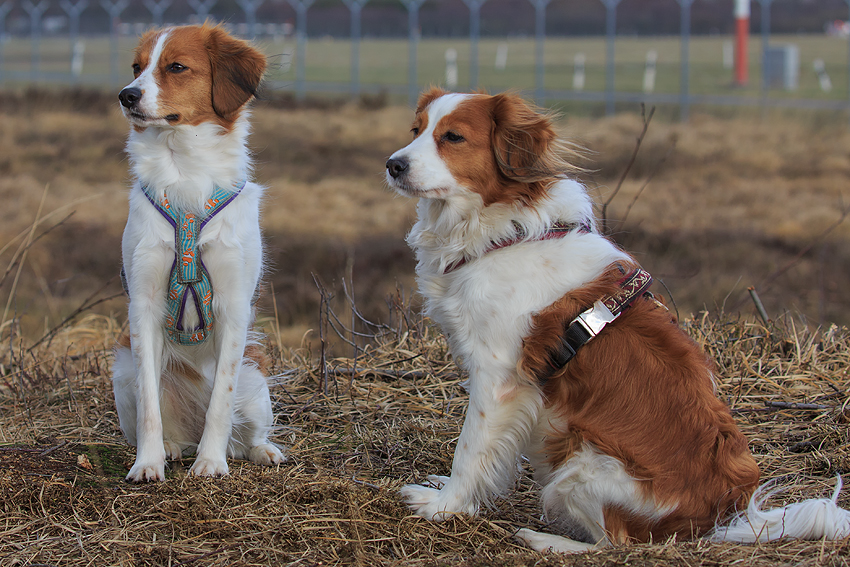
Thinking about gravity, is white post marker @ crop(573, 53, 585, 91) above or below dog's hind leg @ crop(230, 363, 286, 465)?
above

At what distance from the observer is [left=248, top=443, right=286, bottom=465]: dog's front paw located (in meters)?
3.44

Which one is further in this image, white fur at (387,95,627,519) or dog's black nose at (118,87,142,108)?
dog's black nose at (118,87,142,108)

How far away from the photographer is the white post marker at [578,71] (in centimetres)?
2591

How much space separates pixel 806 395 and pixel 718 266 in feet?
21.4

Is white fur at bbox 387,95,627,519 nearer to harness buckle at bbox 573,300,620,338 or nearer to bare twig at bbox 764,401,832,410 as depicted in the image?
harness buckle at bbox 573,300,620,338

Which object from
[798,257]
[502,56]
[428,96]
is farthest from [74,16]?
[798,257]

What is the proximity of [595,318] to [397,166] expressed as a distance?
3.08 feet

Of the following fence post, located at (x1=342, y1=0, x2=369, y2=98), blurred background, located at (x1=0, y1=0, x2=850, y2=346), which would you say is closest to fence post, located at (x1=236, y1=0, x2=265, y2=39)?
blurred background, located at (x1=0, y1=0, x2=850, y2=346)

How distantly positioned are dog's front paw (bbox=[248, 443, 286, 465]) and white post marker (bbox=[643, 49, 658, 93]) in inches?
928

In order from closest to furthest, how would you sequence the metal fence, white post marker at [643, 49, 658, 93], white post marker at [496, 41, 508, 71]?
1. the metal fence
2. white post marker at [643, 49, 658, 93]
3. white post marker at [496, 41, 508, 71]

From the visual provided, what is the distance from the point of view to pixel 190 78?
316 centimetres

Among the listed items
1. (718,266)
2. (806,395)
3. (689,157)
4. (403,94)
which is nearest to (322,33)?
(403,94)

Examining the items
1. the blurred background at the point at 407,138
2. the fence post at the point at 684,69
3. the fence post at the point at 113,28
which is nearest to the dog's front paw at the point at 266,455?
the blurred background at the point at 407,138

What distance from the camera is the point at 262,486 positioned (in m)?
2.95
